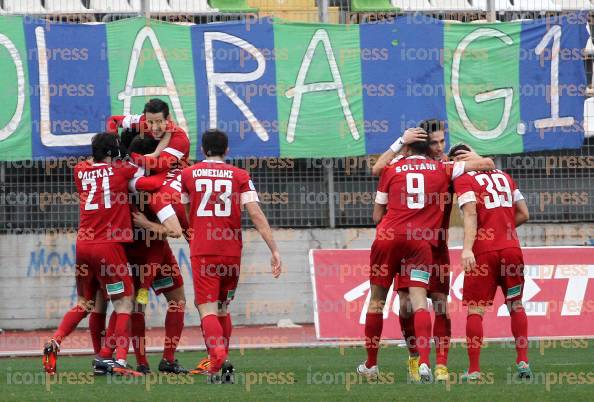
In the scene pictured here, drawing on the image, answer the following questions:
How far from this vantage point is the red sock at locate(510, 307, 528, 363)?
36.8 feet

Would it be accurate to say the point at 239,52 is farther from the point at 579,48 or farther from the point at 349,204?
the point at 579,48

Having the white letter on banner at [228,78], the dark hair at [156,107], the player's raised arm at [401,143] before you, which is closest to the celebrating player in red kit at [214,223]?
the dark hair at [156,107]

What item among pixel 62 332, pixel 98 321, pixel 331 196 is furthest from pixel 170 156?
pixel 331 196

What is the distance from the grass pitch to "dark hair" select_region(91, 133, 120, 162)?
81.1 inches

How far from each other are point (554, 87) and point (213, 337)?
9890mm

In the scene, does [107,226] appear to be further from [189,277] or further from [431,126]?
[189,277]

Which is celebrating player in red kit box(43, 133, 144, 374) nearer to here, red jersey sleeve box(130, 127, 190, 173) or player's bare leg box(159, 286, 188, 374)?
red jersey sleeve box(130, 127, 190, 173)

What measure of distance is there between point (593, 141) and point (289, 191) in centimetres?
479

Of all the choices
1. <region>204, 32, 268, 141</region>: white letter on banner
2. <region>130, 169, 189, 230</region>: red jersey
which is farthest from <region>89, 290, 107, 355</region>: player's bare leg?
<region>204, 32, 268, 141</region>: white letter on banner

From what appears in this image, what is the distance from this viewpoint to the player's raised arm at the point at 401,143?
1118 cm

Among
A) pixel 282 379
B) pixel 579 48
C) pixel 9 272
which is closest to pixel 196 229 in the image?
pixel 282 379

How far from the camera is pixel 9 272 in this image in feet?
61.4

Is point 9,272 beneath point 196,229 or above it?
beneath

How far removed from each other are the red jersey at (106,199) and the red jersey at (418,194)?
96.7 inches
